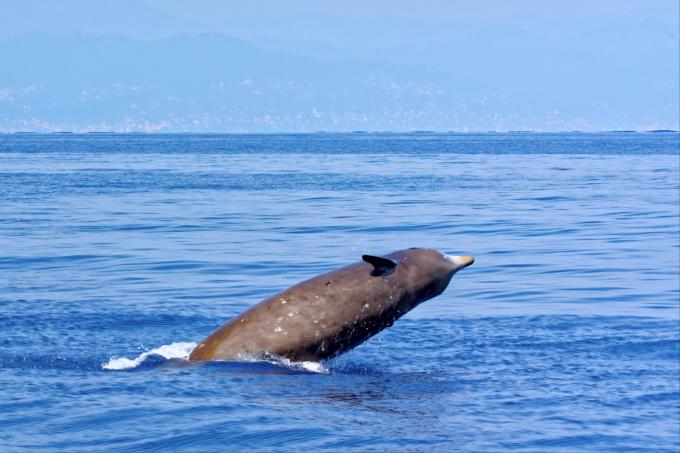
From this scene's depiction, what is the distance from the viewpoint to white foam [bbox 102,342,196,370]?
15375mm

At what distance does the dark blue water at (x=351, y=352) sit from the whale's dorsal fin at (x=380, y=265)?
3.76 ft

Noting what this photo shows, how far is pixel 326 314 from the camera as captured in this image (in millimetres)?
15469

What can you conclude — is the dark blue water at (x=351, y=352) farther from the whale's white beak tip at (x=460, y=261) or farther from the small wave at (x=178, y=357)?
the whale's white beak tip at (x=460, y=261)

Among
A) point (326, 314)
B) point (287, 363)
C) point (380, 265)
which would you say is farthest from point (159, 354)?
point (380, 265)

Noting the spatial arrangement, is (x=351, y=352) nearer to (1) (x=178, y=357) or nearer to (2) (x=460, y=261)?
(2) (x=460, y=261)

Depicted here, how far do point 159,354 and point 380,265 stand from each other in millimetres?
3227

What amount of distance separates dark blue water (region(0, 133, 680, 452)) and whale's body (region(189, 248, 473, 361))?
0.28 meters

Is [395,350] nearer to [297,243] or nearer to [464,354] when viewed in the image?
[464,354]

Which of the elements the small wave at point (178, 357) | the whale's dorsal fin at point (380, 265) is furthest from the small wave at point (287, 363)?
the whale's dorsal fin at point (380, 265)

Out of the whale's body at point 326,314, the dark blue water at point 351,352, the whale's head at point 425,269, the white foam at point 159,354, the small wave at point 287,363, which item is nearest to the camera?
the dark blue water at point 351,352

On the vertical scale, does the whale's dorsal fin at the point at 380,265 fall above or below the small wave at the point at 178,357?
A: above

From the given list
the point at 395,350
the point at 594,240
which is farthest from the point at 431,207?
the point at 395,350

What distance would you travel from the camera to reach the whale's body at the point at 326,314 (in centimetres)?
1505

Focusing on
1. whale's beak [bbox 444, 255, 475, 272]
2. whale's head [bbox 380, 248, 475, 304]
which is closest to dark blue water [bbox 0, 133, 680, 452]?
whale's head [bbox 380, 248, 475, 304]
